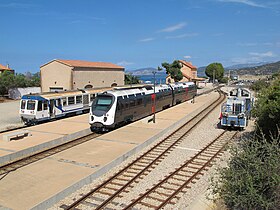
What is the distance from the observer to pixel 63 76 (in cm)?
4212

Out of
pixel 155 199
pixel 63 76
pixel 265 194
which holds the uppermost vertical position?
pixel 63 76

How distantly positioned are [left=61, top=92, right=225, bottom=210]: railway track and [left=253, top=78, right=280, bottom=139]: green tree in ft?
16.2

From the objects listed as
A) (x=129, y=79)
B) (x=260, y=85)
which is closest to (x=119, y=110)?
(x=260, y=85)

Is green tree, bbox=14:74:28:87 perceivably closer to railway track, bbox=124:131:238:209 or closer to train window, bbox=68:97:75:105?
train window, bbox=68:97:75:105

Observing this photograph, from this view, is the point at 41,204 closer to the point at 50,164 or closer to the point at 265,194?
the point at 50,164

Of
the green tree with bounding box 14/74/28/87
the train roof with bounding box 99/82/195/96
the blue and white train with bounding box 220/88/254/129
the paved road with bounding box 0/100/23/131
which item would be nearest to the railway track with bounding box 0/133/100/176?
the train roof with bounding box 99/82/195/96

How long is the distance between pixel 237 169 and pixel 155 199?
3052mm

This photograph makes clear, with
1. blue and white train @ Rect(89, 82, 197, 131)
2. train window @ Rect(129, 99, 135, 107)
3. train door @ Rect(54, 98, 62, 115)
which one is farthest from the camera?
train door @ Rect(54, 98, 62, 115)

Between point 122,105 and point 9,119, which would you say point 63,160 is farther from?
point 9,119

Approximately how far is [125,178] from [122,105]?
9.16 metres

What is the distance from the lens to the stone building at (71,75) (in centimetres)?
4162

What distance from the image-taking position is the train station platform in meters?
9.62

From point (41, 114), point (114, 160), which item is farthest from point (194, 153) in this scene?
point (41, 114)

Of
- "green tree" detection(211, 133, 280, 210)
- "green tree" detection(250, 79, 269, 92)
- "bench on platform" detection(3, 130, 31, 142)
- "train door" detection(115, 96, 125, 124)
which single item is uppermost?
"green tree" detection(250, 79, 269, 92)
